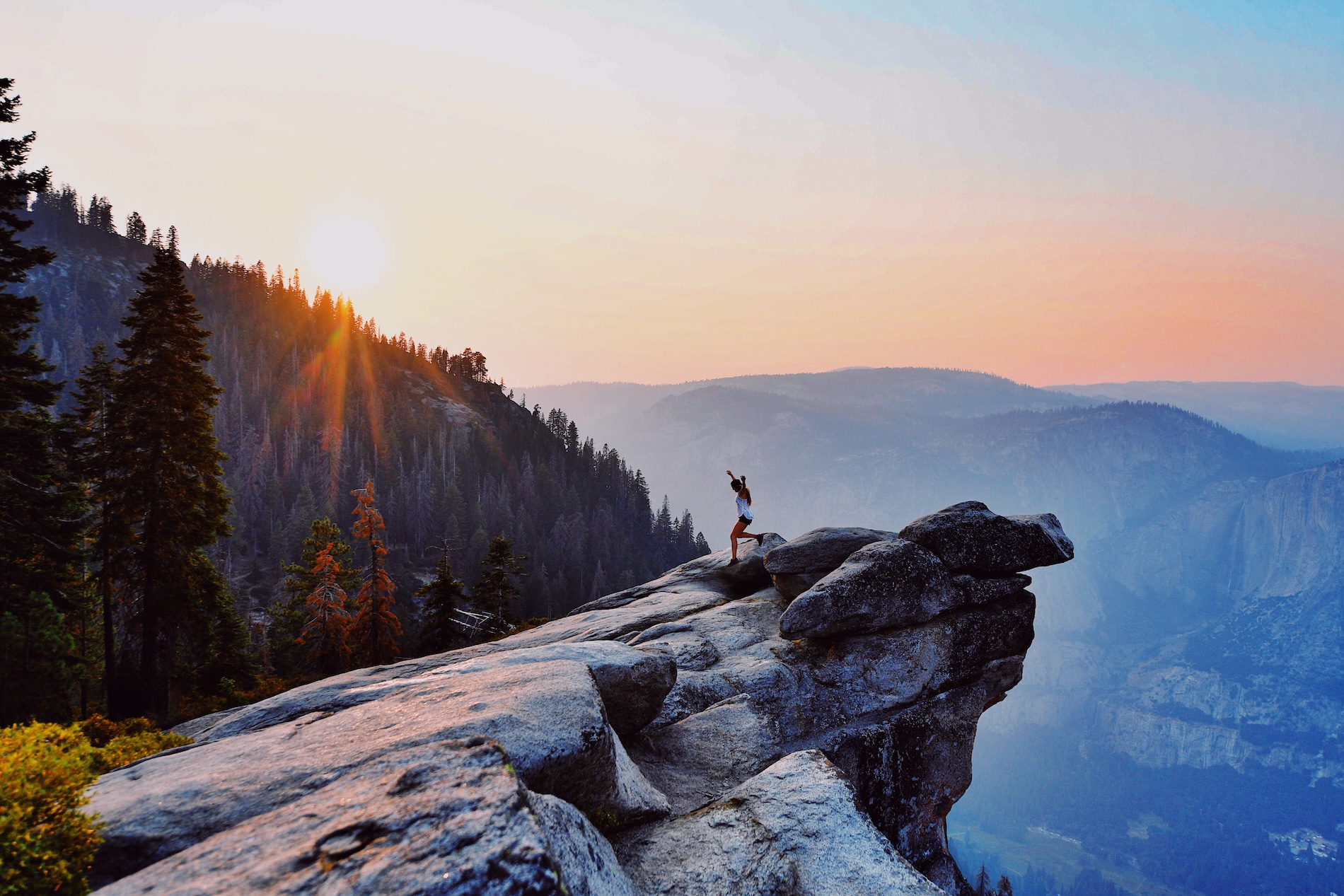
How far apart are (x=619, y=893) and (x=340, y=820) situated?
302cm

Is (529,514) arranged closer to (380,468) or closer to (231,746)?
(380,468)

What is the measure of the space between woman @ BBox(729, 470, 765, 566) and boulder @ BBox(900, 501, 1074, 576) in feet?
20.1

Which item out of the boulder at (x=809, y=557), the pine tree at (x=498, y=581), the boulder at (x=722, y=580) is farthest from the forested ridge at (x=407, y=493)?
the boulder at (x=809, y=557)

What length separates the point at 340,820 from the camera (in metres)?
5.89

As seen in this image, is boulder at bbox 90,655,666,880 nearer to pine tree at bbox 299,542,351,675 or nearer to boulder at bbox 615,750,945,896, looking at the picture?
boulder at bbox 615,750,945,896

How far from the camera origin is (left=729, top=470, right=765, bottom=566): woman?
80.1 feet

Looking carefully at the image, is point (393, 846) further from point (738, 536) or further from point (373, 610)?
point (373, 610)

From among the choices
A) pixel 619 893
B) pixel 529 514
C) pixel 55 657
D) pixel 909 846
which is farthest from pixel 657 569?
pixel 619 893

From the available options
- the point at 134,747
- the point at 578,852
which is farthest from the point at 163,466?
the point at 578,852

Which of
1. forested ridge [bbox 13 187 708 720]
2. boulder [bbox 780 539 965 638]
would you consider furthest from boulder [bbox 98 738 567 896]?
forested ridge [bbox 13 187 708 720]

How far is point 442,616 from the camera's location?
45594 mm

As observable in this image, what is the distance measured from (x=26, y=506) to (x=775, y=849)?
3341 centimetres

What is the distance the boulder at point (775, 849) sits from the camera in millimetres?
7996

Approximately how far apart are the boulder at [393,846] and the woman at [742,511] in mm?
17319
